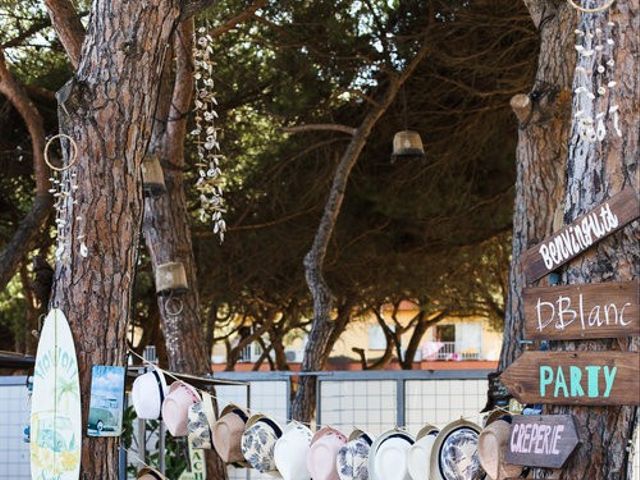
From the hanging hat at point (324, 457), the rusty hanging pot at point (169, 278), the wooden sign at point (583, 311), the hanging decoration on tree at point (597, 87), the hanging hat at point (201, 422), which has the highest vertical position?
the hanging decoration on tree at point (597, 87)

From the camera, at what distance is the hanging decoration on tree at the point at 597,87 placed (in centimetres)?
378

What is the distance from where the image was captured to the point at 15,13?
11.4 metres

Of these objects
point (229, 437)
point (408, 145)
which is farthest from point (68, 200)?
point (408, 145)

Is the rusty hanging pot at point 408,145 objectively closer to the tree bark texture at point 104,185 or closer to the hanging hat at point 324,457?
the tree bark texture at point 104,185

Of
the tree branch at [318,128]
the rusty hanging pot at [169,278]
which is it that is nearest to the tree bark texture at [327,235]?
the tree branch at [318,128]

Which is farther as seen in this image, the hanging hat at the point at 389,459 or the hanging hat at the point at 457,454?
the hanging hat at the point at 389,459

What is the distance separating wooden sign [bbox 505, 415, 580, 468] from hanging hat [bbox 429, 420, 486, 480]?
1.71ft

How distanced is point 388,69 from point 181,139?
338cm

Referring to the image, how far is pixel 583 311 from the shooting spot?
12.2 feet

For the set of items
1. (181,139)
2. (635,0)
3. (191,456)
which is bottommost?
(191,456)

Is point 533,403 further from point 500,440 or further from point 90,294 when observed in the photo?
point 90,294

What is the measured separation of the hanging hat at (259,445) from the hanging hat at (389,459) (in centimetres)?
66

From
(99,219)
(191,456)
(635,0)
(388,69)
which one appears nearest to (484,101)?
(388,69)

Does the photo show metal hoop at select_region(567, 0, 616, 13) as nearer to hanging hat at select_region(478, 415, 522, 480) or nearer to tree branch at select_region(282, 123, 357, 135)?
hanging hat at select_region(478, 415, 522, 480)
